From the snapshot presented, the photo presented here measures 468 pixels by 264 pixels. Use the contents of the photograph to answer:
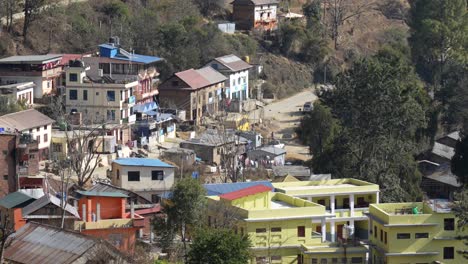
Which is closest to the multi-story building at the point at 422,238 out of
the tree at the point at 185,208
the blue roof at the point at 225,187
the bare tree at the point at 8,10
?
the blue roof at the point at 225,187

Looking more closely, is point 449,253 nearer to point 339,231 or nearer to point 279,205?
point 339,231

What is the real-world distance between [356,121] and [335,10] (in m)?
22.4

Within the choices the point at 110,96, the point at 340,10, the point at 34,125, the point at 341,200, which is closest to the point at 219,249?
the point at 341,200

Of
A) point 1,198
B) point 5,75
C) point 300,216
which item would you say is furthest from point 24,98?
point 300,216

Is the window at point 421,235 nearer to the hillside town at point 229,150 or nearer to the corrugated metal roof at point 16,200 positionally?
the hillside town at point 229,150

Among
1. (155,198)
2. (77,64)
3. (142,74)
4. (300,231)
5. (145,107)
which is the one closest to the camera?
(300,231)

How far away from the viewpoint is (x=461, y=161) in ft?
115

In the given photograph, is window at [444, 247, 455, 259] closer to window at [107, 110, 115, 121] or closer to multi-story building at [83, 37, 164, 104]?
window at [107, 110, 115, 121]

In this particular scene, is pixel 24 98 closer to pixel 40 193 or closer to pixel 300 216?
pixel 40 193

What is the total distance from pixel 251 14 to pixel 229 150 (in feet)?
51.1

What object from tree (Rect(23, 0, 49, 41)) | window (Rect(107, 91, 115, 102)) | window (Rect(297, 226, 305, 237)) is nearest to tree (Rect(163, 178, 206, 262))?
window (Rect(297, 226, 305, 237))

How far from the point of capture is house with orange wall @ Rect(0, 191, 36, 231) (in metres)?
25.6

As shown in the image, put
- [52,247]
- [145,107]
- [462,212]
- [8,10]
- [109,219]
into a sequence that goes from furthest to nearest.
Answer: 1. [8,10]
2. [145,107]
3. [109,219]
4. [462,212]
5. [52,247]

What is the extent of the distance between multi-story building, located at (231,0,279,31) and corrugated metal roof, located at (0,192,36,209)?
83.4 ft
